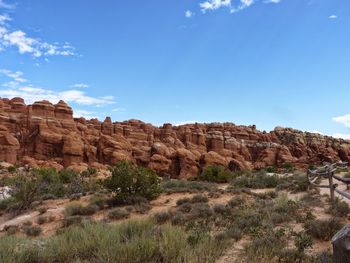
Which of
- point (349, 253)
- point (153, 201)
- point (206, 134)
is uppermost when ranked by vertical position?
point (206, 134)

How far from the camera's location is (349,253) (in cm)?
301

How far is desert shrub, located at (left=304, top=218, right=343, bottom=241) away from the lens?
27.0 feet

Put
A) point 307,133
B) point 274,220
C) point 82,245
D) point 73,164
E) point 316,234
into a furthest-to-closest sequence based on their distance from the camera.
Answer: point 307,133 < point 73,164 < point 274,220 < point 316,234 < point 82,245

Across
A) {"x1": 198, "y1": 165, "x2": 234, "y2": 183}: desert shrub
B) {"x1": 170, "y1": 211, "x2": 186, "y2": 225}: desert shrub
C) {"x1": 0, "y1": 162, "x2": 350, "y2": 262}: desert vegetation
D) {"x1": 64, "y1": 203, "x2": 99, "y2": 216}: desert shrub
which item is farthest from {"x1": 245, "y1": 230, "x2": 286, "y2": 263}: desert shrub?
{"x1": 198, "y1": 165, "x2": 234, "y2": 183}: desert shrub

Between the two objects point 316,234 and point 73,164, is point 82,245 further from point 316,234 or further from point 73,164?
point 73,164

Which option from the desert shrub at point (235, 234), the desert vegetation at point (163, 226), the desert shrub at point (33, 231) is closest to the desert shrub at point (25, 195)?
the desert vegetation at point (163, 226)

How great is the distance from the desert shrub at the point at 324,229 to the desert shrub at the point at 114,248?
2.78 meters

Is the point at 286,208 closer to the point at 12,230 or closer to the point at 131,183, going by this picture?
the point at 131,183

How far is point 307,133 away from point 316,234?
80869 millimetres

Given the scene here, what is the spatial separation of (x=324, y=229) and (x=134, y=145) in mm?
56341

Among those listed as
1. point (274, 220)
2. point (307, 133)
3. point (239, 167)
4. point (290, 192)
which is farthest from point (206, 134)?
point (274, 220)

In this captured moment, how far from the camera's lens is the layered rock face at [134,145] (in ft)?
182

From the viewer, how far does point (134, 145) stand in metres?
63.6

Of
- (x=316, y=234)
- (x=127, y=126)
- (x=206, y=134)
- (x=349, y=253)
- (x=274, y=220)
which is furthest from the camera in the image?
(x=206, y=134)
